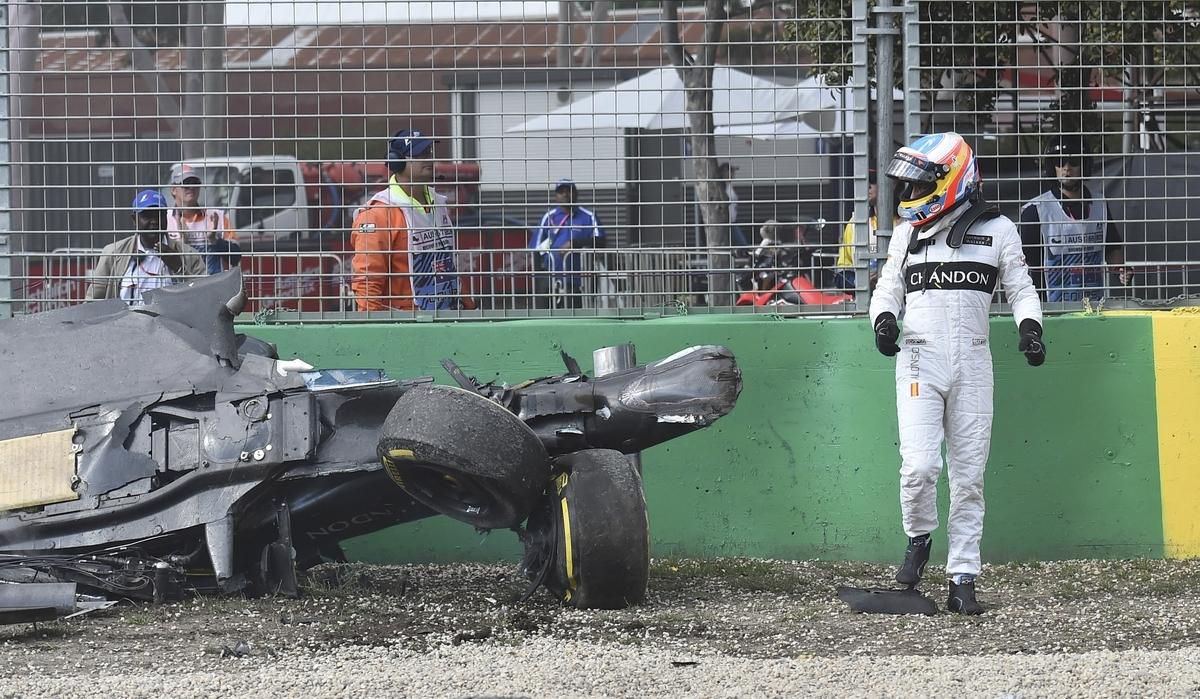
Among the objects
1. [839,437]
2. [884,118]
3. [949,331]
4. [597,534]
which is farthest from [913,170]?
[597,534]

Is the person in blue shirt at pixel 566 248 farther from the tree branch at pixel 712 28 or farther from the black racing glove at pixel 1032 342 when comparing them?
the black racing glove at pixel 1032 342

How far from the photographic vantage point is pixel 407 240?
7.81 metres

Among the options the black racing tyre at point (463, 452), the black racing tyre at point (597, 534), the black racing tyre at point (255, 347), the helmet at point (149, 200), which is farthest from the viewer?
the helmet at point (149, 200)

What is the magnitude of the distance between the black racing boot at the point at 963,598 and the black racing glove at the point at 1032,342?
0.93 metres

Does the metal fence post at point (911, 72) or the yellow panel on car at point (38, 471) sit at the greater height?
the metal fence post at point (911, 72)

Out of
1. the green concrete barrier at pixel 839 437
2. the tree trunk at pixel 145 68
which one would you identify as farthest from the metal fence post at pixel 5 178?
the green concrete barrier at pixel 839 437

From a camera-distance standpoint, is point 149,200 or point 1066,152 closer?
point 1066,152

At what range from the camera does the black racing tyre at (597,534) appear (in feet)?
19.7

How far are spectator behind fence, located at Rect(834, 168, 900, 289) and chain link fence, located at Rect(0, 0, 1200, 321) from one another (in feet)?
0.08

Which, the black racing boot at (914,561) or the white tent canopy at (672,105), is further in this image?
the white tent canopy at (672,105)

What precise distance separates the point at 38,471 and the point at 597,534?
237cm

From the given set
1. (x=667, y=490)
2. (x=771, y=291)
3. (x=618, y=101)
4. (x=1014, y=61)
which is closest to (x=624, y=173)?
(x=618, y=101)

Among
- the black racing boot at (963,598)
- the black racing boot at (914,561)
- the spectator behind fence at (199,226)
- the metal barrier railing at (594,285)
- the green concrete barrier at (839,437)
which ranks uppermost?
the spectator behind fence at (199,226)

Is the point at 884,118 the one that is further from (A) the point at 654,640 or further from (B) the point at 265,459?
(B) the point at 265,459
